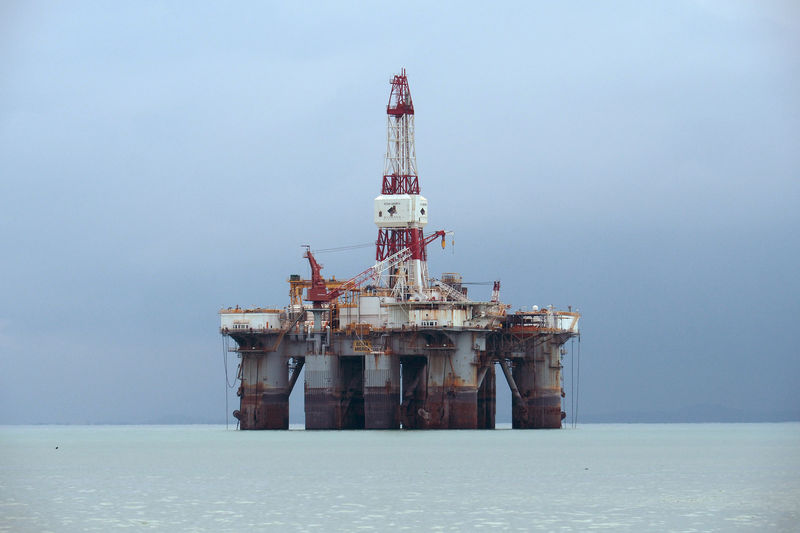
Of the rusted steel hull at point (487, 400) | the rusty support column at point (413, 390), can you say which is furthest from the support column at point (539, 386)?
the rusty support column at point (413, 390)

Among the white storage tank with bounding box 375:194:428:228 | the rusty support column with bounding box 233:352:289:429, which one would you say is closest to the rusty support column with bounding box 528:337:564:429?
the white storage tank with bounding box 375:194:428:228

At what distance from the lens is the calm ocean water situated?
159ft

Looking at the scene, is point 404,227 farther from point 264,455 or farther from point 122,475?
point 122,475

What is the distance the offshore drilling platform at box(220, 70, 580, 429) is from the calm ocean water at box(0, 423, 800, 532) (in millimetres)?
4812

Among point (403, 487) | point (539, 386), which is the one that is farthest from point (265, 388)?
point (403, 487)

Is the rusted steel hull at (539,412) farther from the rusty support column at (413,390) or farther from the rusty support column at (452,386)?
the rusty support column at (452,386)

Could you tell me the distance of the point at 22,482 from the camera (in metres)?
65.2

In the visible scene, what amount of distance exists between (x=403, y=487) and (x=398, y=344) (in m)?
39.2

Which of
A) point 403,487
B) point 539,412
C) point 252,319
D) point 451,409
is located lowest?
point 403,487

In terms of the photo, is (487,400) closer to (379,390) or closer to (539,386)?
(539,386)

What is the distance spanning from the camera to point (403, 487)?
59750 millimetres

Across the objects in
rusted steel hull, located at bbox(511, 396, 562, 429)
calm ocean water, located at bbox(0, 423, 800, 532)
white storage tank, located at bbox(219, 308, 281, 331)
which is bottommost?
calm ocean water, located at bbox(0, 423, 800, 532)

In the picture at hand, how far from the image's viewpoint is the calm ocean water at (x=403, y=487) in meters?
48.4

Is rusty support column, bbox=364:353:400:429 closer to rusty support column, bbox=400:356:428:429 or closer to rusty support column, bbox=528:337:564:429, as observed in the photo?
rusty support column, bbox=400:356:428:429
